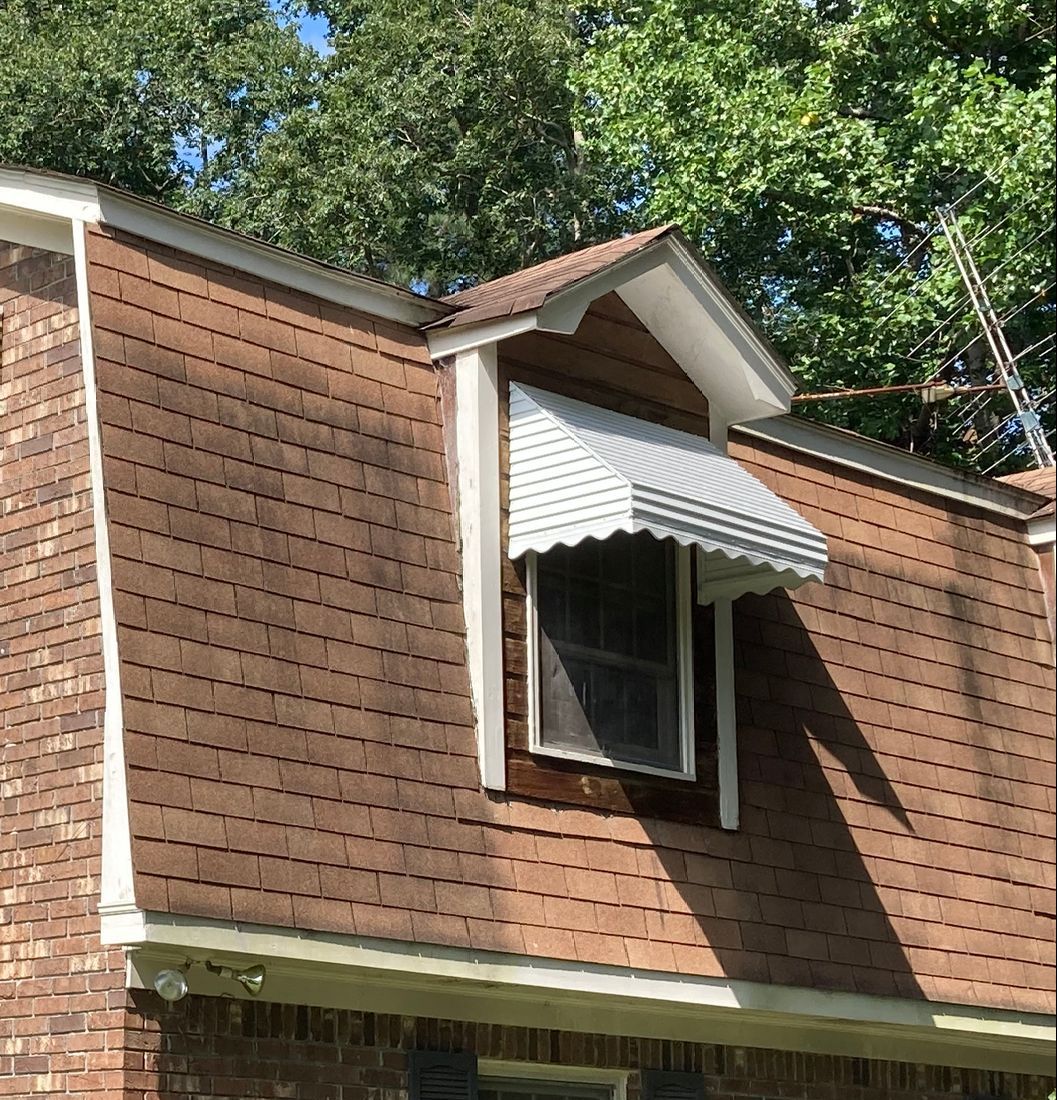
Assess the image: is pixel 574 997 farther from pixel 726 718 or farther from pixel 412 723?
pixel 726 718

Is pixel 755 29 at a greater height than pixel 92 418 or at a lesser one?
greater

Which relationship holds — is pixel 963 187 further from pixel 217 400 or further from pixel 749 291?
pixel 217 400

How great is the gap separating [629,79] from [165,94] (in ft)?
27.5

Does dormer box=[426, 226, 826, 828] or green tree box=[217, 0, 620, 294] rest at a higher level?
green tree box=[217, 0, 620, 294]

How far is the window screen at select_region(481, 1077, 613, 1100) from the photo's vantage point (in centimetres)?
916

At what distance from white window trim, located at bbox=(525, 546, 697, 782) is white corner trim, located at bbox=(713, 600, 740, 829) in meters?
0.21

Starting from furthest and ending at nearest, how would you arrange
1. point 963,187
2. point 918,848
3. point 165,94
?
point 165,94
point 963,187
point 918,848

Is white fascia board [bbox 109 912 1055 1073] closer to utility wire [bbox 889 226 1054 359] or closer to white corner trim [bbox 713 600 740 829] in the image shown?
white corner trim [bbox 713 600 740 829]

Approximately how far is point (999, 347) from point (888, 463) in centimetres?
755

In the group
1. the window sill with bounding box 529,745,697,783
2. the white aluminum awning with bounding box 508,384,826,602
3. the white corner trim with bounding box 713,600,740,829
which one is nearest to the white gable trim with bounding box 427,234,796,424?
the white aluminum awning with bounding box 508,384,826,602

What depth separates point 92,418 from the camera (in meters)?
8.17

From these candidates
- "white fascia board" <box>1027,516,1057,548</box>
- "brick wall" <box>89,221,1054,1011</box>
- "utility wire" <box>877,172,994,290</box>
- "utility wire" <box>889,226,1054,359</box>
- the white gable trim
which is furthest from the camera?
"utility wire" <box>889,226,1054,359</box>

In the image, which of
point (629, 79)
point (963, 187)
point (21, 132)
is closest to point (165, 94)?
point (21, 132)

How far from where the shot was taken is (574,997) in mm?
9047
